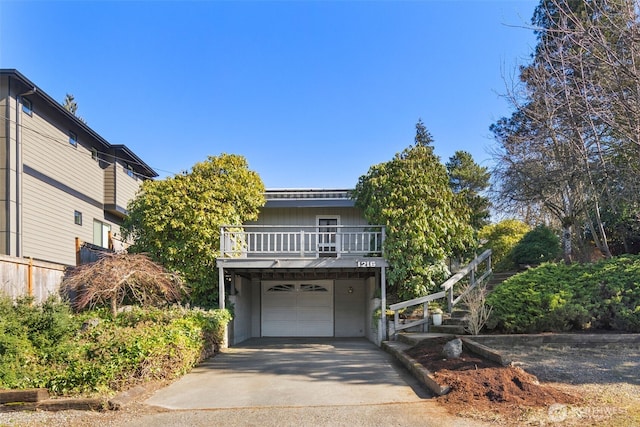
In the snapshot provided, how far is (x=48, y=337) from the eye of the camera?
7504mm

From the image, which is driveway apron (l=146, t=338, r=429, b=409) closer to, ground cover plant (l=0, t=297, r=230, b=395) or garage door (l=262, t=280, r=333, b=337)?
ground cover plant (l=0, t=297, r=230, b=395)

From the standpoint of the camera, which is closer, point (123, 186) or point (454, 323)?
point (454, 323)

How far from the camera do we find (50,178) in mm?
14172

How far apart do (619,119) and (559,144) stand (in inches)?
207

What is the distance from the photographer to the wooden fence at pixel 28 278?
8.77 m

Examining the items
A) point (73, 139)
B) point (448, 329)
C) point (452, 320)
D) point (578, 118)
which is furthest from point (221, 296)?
point (578, 118)

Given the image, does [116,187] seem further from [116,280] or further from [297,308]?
[116,280]

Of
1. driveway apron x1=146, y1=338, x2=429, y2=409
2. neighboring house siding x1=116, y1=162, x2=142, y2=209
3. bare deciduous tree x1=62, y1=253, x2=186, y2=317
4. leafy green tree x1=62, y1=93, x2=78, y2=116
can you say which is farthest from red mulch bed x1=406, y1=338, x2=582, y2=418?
leafy green tree x1=62, y1=93, x2=78, y2=116

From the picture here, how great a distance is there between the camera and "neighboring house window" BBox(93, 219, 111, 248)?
17516mm

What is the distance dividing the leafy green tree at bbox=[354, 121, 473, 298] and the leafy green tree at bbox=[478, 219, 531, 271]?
521cm

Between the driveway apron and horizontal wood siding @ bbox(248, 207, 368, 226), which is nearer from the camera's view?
the driveway apron

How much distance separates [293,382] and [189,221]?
20.8 feet

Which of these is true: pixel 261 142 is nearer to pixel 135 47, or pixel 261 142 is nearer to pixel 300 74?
pixel 300 74

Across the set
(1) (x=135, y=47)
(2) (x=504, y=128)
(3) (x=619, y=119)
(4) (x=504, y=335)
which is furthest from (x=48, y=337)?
(2) (x=504, y=128)
